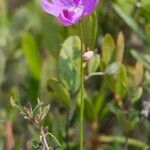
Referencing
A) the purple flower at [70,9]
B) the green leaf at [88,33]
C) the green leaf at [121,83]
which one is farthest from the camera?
the green leaf at [121,83]

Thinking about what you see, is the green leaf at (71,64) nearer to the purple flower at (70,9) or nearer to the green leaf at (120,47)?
the green leaf at (120,47)

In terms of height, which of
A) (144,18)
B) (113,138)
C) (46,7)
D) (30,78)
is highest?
(46,7)

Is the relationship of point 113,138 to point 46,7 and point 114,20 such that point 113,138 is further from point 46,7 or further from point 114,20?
point 46,7

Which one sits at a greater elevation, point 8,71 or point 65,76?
point 65,76

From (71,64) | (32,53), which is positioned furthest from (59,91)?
(32,53)

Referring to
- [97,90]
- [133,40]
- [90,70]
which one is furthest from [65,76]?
[133,40]

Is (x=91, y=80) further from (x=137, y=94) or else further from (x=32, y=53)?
(x=137, y=94)

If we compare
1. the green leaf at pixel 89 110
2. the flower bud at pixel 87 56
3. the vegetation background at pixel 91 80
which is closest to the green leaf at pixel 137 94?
the vegetation background at pixel 91 80
